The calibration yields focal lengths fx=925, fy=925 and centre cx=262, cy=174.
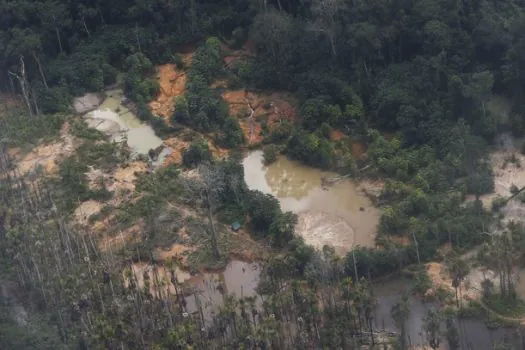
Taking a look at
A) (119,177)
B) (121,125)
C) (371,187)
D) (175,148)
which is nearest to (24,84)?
(121,125)

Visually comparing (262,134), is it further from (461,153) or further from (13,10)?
(13,10)

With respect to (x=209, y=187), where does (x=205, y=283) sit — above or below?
below

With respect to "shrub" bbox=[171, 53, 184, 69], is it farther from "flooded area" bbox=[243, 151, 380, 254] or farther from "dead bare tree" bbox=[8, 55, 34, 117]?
"flooded area" bbox=[243, 151, 380, 254]

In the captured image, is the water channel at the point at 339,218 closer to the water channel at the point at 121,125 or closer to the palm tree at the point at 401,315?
the palm tree at the point at 401,315

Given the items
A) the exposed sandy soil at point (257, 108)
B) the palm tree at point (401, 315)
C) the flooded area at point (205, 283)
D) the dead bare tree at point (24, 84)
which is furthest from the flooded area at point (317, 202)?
the dead bare tree at point (24, 84)

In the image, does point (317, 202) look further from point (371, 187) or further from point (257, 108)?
point (257, 108)

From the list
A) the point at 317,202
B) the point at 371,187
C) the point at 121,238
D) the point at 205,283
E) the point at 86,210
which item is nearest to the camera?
the point at 205,283

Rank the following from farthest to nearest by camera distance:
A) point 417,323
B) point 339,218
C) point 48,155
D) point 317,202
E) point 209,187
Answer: point 48,155
point 317,202
point 209,187
point 339,218
point 417,323
